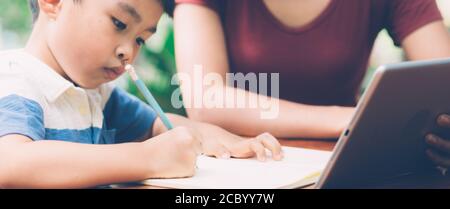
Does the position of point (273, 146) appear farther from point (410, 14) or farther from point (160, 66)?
point (160, 66)

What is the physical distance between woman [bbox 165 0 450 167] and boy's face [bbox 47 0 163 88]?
25cm

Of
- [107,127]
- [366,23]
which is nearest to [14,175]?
[107,127]

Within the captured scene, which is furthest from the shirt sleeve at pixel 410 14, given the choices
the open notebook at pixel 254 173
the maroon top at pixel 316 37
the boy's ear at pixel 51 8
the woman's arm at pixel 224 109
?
the boy's ear at pixel 51 8

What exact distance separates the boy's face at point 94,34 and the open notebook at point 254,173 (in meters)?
0.17

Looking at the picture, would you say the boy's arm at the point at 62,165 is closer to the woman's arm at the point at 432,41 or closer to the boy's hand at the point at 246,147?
the boy's hand at the point at 246,147

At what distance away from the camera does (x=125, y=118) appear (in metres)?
0.96

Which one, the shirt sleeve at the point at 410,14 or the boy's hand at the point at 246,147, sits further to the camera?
the shirt sleeve at the point at 410,14

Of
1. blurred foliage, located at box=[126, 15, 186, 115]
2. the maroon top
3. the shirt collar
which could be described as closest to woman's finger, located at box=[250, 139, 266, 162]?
the shirt collar

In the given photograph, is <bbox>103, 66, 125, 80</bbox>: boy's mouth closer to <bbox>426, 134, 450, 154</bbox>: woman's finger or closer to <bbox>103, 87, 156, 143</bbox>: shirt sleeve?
<bbox>103, 87, 156, 143</bbox>: shirt sleeve

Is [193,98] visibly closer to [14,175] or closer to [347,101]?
[347,101]

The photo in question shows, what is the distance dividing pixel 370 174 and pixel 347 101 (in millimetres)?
604

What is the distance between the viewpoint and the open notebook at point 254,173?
581mm

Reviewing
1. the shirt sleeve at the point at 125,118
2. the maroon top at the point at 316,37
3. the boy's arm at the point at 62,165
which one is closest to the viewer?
the boy's arm at the point at 62,165

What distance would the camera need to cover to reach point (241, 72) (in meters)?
1.11
